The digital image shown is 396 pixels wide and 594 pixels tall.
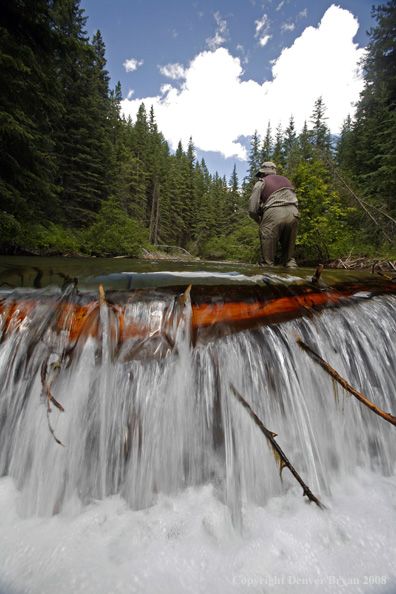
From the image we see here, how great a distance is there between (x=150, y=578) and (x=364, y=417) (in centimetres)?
159

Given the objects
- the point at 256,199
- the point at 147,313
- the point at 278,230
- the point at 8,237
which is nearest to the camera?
the point at 147,313

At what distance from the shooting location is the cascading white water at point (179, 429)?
1.25 meters

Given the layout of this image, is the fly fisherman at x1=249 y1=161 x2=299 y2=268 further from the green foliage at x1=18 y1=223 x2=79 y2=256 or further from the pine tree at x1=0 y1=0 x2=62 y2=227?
the green foliage at x1=18 y1=223 x2=79 y2=256

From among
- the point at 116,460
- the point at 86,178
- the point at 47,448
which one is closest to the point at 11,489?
the point at 47,448

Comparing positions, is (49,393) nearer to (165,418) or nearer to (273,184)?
(165,418)

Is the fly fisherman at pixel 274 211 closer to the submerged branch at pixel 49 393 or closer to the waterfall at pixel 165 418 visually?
the waterfall at pixel 165 418

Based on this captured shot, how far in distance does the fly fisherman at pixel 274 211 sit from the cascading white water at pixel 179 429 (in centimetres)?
368

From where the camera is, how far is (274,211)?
4.76 meters

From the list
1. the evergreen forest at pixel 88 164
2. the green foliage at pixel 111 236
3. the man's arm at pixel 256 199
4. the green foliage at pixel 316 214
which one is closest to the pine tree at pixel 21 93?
the evergreen forest at pixel 88 164

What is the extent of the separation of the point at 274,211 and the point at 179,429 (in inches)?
177

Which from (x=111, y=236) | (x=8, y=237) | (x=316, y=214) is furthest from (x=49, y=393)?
(x=111, y=236)

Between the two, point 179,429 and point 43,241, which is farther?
point 43,241

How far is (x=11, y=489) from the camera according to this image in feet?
4.04

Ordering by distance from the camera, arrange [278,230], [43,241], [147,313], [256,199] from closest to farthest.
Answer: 1. [147,313]
2. [278,230]
3. [256,199]
4. [43,241]
